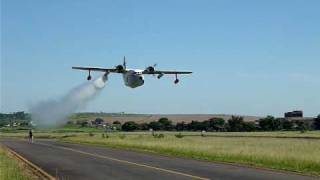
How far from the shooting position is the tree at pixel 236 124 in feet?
565

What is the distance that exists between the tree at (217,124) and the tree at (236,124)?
Answer: 286 cm

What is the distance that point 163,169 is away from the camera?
25828mm

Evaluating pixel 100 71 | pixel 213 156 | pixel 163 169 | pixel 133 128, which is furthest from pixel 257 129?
pixel 163 169

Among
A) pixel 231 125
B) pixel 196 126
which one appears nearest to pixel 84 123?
pixel 196 126

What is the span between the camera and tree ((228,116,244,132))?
17214 cm

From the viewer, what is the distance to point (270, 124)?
170m

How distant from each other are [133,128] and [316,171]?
15273cm

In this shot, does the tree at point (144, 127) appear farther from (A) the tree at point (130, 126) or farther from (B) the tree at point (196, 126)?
(B) the tree at point (196, 126)

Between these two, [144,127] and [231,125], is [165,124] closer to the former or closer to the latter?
[144,127]

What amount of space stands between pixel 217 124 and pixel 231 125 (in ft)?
26.4

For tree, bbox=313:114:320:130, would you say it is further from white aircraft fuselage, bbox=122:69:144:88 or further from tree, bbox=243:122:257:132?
white aircraft fuselage, bbox=122:69:144:88

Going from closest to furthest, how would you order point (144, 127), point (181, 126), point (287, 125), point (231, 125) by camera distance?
point (287, 125) → point (231, 125) → point (144, 127) → point (181, 126)

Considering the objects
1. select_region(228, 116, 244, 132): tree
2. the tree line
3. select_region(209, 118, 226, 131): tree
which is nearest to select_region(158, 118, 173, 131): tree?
the tree line

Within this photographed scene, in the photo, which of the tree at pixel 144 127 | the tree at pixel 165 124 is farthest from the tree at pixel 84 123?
the tree at pixel 165 124
